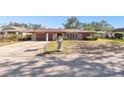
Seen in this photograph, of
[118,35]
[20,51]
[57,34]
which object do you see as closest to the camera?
[20,51]

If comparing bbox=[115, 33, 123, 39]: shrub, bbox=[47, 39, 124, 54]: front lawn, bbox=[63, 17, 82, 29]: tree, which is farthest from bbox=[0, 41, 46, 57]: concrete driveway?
bbox=[63, 17, 82, 29]: tree

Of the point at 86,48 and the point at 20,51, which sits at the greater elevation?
the point at 20,51

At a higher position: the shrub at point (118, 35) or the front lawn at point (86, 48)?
the shrub at point (118, 35)

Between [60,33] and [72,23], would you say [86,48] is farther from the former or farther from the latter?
[72,23]

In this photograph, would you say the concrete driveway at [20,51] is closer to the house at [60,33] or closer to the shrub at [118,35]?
the house at [60,33]

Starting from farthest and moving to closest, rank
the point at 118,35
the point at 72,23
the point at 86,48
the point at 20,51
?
the point at 72,23 < the point at 118,35 < the point at 86,48 < the point at 20,51

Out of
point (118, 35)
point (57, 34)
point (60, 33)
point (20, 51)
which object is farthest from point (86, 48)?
point (118, 35)

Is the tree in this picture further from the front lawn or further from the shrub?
the front lawn

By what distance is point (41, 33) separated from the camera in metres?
40.0

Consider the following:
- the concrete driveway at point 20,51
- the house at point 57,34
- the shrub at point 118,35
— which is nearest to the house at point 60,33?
the house at point 57,34

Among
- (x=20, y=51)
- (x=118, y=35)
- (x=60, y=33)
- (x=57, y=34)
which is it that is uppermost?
(x=60, y=33)

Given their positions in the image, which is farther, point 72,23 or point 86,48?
point 72,23
